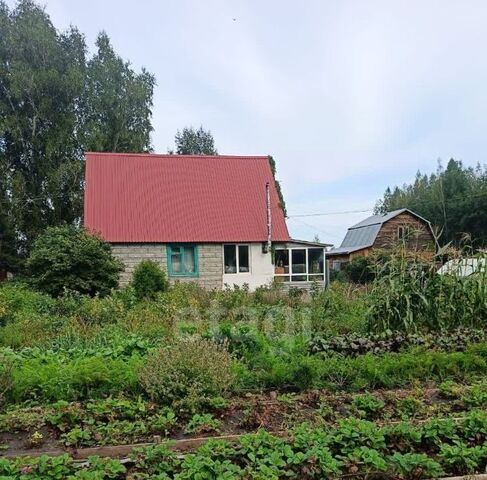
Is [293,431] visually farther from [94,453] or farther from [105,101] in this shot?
[105,101]

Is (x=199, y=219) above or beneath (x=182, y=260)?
above

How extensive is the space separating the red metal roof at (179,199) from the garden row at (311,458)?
44.0 ft

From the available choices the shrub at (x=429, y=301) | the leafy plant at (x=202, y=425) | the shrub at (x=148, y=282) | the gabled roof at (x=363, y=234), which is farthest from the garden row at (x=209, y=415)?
the gabled roof at (x=363, y=234)

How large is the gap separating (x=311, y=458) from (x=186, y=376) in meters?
1.36

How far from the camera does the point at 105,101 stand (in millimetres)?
23875

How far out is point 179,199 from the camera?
17578 mm

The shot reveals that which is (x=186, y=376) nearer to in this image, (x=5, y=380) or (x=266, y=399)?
(x=266, y=399)

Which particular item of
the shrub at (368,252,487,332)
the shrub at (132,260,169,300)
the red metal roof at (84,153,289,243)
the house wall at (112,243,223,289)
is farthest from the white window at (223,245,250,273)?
the shrub at (368,252,487,332)

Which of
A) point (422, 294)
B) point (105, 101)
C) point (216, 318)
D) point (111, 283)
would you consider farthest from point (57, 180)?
point (422, 294)

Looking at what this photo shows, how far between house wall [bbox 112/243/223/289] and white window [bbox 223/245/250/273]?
0.30 metres

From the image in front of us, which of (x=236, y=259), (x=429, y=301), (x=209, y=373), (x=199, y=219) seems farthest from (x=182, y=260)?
(x=209, y=373)

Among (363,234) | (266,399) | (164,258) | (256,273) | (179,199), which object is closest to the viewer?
(266,399)

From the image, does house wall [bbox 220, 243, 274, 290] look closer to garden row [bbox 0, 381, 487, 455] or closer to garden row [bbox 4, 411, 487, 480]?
garden row [bbox 0, 381, 487, 455]

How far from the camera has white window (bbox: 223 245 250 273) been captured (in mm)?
16438
